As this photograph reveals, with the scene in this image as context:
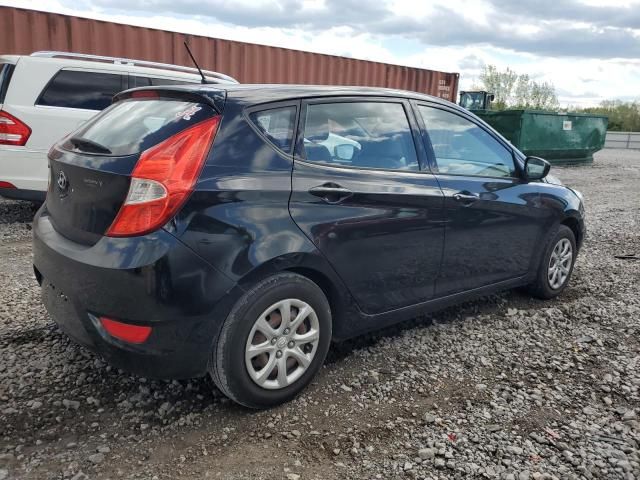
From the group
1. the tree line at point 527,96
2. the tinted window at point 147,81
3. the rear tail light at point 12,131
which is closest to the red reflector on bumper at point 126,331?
the rear tail light at point 12,131

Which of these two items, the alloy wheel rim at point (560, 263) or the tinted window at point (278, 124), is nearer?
the tinted window at point (278, 124)

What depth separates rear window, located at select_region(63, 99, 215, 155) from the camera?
2.53 metres

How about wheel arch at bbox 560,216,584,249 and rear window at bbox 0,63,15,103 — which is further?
rear window at bbox 0,63,15,103

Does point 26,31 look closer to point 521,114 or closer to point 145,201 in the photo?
point 145,201

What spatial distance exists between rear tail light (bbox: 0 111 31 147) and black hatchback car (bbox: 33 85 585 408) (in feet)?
12.1

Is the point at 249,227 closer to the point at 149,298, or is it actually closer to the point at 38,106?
the point at 149,298

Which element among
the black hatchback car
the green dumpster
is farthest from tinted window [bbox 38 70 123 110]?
the green dumpster

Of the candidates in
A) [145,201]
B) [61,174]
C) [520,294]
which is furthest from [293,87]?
[520,294]

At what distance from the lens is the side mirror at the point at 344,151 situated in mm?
2975

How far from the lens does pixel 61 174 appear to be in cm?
277

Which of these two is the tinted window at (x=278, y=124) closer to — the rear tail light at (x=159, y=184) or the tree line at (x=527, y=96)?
the rear tail light at (x=159, y=184)

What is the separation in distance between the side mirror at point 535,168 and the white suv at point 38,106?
133 inches

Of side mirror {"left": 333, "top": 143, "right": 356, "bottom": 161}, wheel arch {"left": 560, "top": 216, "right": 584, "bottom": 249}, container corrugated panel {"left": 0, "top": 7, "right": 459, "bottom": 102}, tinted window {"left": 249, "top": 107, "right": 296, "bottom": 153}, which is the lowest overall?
wheel arch {"left": 560, "top": 216, "right": 584, "bottom": 249}

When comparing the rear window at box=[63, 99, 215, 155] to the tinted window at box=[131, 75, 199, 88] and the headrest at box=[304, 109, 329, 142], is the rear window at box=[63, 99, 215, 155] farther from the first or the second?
the tinted window at box=[131, 75, 199, 88]
